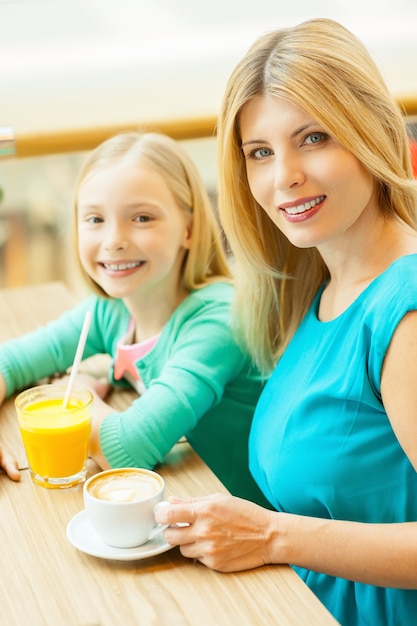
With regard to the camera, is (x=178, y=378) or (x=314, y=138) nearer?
(x=314, y=138)

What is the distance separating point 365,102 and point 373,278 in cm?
25

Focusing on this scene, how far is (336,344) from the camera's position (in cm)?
124

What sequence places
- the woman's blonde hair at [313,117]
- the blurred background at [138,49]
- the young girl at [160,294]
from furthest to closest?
the blurred background at [138,49], the young girl at [160,294], the woman's blonde hair at [313,117]

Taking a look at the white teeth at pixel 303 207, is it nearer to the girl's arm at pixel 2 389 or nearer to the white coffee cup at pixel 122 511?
the white coffee cup at pixel 122 511

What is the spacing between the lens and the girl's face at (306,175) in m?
1.18

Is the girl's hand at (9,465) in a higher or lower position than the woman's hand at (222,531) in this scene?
lower

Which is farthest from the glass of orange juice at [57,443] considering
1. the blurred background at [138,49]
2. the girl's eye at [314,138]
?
the blurred background at [138,49]

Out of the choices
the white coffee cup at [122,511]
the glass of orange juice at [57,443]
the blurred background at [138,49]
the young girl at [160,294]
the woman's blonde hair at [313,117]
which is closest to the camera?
the white coffee cup at [122,511]

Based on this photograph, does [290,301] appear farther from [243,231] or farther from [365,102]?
[365,102]

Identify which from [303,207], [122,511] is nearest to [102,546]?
[122,511]

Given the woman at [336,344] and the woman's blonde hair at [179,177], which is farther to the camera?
the woman's blonde hair at [179,177]

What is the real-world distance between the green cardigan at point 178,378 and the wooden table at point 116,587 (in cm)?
14

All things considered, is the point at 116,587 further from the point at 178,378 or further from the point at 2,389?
the point at 2,389

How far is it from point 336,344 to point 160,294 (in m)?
0.49
